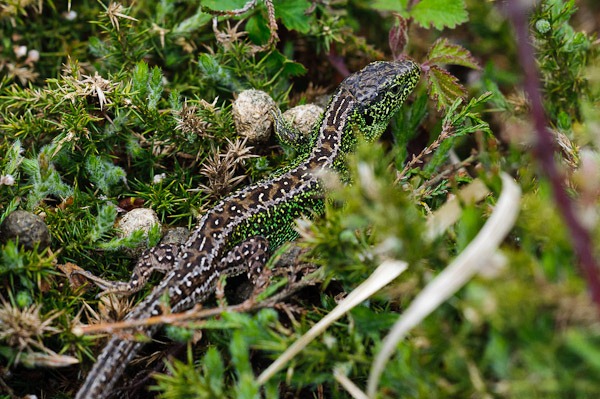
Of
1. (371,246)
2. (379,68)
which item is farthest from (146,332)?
(379,68)

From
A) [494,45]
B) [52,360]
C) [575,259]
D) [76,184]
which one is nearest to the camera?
[575,259]

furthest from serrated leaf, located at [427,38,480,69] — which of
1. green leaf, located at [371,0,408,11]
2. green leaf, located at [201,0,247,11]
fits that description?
green leaf, located at [201,0,247,11]

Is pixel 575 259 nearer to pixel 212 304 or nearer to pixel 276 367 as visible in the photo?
pixel 276 367

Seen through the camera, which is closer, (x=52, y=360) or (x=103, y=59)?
(x=52, y=360)

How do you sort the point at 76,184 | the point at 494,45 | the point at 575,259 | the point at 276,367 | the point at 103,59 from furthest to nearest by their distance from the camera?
the point at 494,45, the point at 103,59, the point at 76,184, the point at 276,367, the point at 575,259

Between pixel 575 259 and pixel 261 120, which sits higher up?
pixel 575 259

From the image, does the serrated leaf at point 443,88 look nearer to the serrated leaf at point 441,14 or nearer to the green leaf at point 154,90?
the serrated leaf at point 441,14
